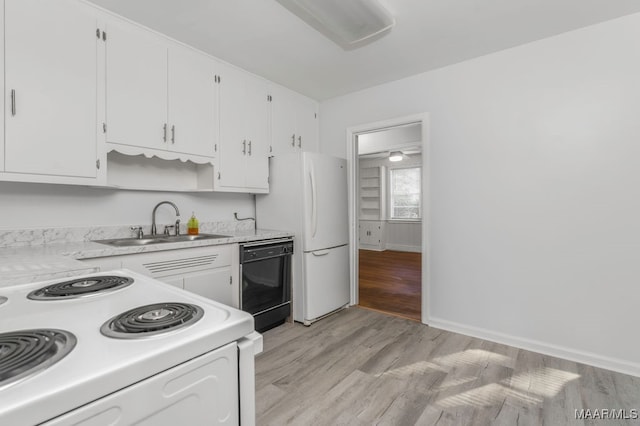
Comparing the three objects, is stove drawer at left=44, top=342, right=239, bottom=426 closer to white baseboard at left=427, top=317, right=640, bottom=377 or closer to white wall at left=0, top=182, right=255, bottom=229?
white wall at left=0, top=182, right=255, bottom=229

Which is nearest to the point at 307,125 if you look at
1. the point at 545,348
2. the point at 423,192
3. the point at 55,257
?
the point at 423,192

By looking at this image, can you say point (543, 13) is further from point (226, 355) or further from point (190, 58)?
point (226, 355)

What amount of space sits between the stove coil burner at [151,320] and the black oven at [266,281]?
188cm

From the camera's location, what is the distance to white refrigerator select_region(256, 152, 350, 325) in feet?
10.1

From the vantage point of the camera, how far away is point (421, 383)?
2.07m

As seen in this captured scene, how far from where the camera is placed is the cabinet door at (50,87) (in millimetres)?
1778

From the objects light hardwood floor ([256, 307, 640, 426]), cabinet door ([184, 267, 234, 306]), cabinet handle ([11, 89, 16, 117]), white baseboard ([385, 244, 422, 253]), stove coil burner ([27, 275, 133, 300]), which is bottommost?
light hardwood floor ([256, 307, 640, 426])

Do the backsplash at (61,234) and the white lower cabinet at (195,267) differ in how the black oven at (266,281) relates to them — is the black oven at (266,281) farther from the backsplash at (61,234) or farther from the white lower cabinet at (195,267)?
the backsplash at (61,234)

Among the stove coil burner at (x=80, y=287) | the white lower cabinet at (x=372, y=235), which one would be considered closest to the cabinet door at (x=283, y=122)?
the stove coil burner at (x=80, y=287)

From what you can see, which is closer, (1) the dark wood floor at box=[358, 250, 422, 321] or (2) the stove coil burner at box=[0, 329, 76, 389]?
(2) the stove coil burner at box=[0, 329, 76, 389]

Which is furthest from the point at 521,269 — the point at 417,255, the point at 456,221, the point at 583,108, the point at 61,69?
the point at 417,255

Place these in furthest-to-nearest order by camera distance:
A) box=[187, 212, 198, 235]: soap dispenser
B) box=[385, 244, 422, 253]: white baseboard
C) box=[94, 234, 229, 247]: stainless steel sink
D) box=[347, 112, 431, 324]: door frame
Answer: box=[385, 244, 422, 253]: white baseboard < box=[347, 112, 431, 324]: door frame < box=[187, 212, 198, 235]: soap dispenser < box=[94, 234, 229, 247]: stainless steel sink

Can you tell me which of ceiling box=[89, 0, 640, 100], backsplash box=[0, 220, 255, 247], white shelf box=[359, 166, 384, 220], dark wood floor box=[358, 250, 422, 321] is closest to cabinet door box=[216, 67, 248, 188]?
ceiling box=[89, 0, 640, 100]

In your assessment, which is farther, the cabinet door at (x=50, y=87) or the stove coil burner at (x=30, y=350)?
the cabinet door at (x=50, y=87)
